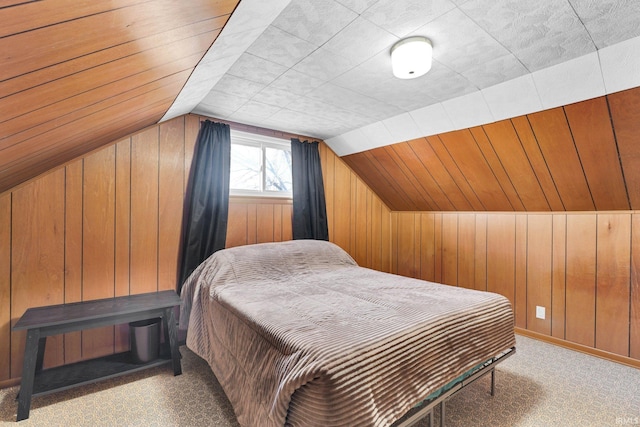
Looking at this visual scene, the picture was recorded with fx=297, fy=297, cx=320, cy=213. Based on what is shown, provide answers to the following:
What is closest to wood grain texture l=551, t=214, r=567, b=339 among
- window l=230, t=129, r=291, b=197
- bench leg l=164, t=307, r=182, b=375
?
window l=230, t=129, r=291, b=197

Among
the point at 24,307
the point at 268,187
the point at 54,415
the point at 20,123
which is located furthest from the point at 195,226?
the point at 20,123

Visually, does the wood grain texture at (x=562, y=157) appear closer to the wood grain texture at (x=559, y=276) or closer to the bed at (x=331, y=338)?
the wood grain texture at (x=559, y=276)

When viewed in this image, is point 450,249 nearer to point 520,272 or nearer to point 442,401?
point 520,272

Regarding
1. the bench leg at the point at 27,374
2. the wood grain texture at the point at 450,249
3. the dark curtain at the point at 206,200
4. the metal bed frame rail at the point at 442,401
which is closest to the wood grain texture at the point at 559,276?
the wood grain texture at the point at 450,249

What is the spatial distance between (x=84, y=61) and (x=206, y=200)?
6.64 feet

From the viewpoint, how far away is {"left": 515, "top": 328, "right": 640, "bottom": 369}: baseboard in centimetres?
246

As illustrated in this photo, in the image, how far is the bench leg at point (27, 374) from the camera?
1777 millimetres

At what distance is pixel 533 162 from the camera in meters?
2.59

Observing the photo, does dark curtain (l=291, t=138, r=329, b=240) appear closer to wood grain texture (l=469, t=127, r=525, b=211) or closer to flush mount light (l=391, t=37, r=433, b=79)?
wood grain texture (l=469, t=127, r=525, b=211)

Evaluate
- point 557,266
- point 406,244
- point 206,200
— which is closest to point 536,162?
point 557,266

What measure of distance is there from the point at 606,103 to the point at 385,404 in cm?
232

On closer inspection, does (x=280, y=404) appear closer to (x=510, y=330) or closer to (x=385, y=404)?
(x=385, y=404)

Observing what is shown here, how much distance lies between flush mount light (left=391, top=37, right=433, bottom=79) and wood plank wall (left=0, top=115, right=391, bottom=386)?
1973 millimetres

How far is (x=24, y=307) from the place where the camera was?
2.14 meters
